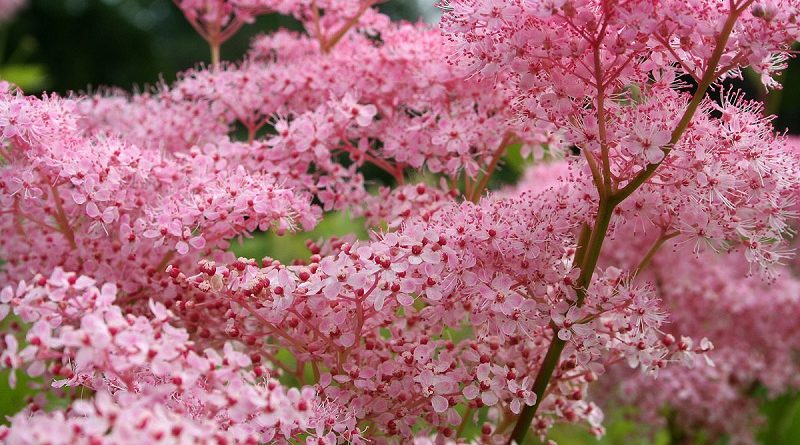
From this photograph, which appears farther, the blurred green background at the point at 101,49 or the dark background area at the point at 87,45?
the dark background area at the point at 87,45

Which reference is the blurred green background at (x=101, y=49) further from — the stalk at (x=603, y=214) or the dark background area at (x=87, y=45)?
the stalk at (x=603, y=214)

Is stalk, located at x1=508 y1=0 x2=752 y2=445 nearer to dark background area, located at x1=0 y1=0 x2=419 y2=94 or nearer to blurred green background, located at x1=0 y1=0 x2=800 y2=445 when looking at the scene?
blurred green background, located at x1=0 y1=0 x2=800 y2=445

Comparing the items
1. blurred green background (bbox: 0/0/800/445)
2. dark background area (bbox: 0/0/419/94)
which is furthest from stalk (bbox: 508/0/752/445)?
dark background area (bbox: 0/0/419/94)

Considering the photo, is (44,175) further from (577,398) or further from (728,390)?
(728,390)

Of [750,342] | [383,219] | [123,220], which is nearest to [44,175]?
[123,220]

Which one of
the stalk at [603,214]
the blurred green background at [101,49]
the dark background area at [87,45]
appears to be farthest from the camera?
the dark background area at [87,45]

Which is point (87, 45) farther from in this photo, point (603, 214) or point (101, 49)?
point (603, 214)

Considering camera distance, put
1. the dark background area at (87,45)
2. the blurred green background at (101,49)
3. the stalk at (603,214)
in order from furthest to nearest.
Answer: the dark background area at (87,45)
the blurred green background at (101,49)
the stalk at (603,214)

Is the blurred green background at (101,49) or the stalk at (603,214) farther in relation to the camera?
the blurred green background at (101,49)

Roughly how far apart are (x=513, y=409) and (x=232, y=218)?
369mm

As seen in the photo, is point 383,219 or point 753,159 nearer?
point 753,159

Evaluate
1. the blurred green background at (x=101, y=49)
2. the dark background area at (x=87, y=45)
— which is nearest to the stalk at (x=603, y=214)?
the blurred green background at (x=101, y=49)

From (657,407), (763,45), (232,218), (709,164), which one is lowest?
(657,407)

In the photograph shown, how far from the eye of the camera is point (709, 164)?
786 mm
